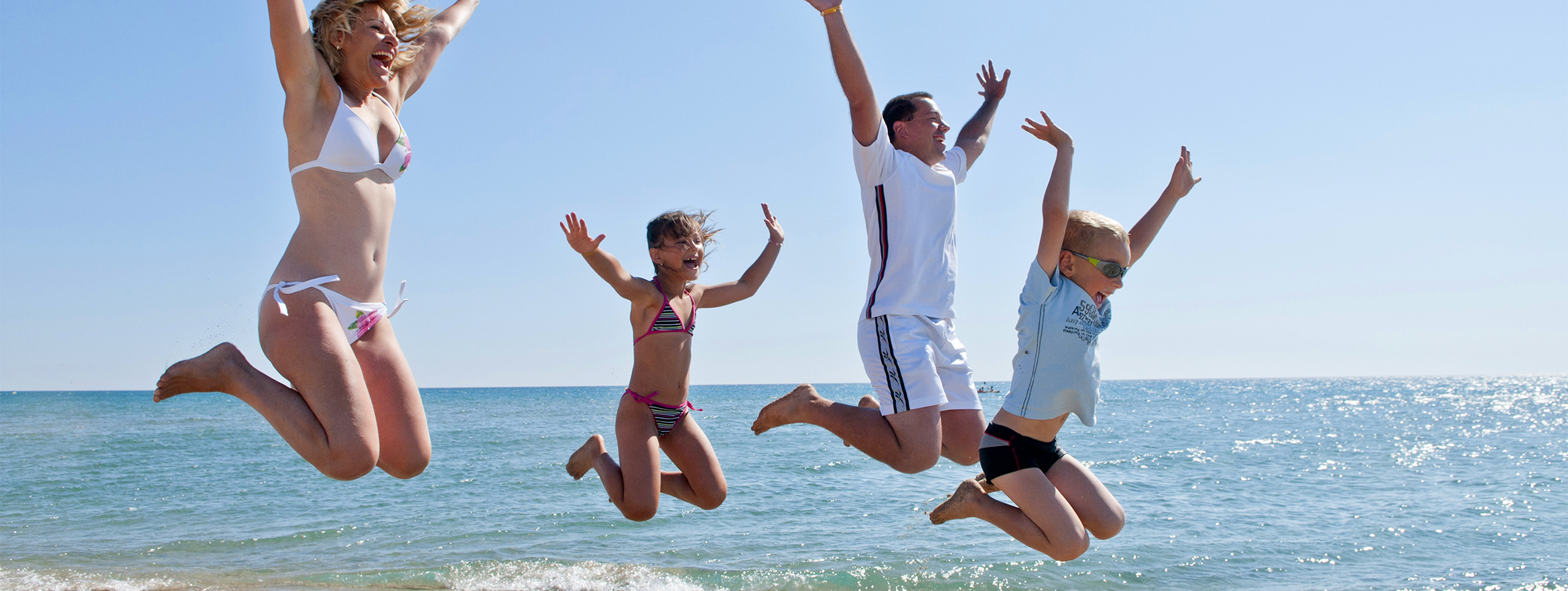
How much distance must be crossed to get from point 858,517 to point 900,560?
117 inches

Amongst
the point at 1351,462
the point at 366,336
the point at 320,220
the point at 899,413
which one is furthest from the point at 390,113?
the point at 1351,462

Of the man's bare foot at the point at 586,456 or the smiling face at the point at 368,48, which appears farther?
the man's bare foot at the point at 586,456

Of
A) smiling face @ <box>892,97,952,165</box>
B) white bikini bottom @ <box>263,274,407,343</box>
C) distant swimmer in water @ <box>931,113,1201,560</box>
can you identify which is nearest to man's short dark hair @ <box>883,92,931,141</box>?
smiling face @ <box>892,97,952,165</box>

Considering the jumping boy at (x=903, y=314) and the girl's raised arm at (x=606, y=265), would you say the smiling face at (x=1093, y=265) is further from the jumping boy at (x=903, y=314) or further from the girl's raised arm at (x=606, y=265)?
the girl's raised arm at (x=606, y=265)

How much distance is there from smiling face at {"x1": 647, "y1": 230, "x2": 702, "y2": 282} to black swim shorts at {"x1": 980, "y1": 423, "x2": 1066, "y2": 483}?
1.90 meters

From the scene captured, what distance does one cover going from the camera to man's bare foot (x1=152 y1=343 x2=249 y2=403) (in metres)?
3.70

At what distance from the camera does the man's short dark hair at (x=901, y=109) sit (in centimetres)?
529

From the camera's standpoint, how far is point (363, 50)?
153 inches

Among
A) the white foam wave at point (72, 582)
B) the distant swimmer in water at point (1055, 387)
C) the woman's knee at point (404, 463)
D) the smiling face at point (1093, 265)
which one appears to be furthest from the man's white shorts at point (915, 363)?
the white foam wave at point (72, 582)

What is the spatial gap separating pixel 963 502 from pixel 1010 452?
0.34 meters

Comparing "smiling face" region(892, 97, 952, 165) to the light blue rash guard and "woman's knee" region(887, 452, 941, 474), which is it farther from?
"woman's knee" region(887, 452, 941, 474)

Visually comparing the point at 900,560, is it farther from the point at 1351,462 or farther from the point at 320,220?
the point at 1351,462

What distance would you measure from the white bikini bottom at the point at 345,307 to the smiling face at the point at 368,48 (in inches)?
34.0

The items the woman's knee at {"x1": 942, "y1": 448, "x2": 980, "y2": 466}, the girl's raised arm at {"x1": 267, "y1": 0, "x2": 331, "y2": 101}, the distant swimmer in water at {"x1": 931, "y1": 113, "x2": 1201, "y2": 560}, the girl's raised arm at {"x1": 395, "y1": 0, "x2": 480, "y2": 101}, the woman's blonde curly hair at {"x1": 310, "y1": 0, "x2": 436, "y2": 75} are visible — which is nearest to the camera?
the girl's raised arm at {"x1": 267, "y1": 0, "x2": 331, "y2": 101}
